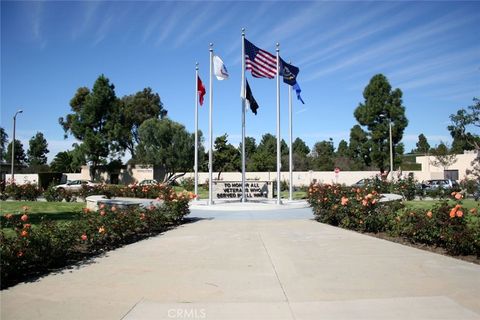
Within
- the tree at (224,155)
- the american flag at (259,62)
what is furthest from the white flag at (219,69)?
the tree at (224,155)

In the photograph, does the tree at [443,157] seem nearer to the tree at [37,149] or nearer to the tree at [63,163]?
the tree at [63,163]

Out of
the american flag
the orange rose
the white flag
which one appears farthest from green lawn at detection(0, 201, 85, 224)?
the american flag

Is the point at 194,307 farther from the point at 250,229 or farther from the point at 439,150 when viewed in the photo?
the point at 439,150

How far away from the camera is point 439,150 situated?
166 feet

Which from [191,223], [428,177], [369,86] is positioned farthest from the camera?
[428,177]

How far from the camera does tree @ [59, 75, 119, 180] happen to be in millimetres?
53344

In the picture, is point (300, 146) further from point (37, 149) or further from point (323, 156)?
point (37, 149)

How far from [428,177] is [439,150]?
383cm

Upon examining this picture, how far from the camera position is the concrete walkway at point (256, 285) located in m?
5.22

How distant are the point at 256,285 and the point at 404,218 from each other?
20.3 feet

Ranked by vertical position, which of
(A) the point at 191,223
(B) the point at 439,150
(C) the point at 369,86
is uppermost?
(C) the point at 369,86

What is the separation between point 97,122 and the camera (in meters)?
55.2

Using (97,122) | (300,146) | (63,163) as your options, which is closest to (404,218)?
(97,122)

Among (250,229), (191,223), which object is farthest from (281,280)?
(191,223)
